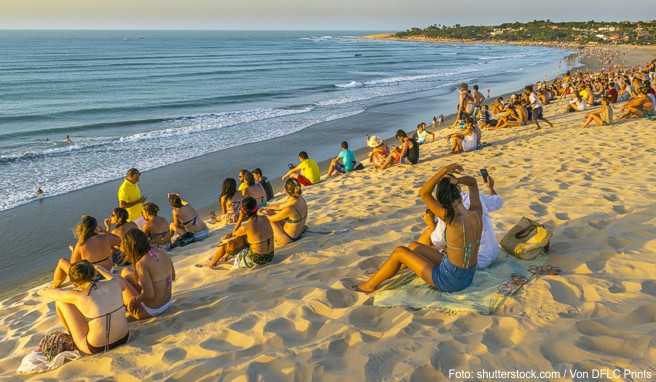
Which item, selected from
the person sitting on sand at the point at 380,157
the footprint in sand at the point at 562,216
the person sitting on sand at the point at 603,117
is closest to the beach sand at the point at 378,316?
the footprint in sand at the point at 562,216

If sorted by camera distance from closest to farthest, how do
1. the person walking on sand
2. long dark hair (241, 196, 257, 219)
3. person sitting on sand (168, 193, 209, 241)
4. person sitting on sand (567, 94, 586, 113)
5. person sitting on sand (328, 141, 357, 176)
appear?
long dark hair (241, 196, 257, 219)
person sitting on sand (168, 193, 209, 241)
the person walking on sand
person sitting on sand (328, 141, 357, 176)
person sitting on sand (567, 94, 586, 113)

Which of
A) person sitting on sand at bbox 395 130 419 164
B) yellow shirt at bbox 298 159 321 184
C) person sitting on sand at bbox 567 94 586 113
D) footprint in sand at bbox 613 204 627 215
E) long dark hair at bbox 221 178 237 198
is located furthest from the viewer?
person sitting on sand at bbox 567 94 586 113

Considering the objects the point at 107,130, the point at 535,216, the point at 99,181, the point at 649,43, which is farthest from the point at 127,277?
the point at 649,43

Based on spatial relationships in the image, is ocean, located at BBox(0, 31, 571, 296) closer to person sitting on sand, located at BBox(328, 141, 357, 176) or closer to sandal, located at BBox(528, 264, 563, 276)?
person sitting on sand, located at BBox(328, 141, 357, 176)

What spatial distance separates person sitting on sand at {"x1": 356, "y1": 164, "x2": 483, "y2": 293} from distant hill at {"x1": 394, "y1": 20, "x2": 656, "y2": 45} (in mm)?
95160

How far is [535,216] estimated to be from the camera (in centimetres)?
636

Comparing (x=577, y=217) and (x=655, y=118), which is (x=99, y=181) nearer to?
(x=577, y=217)

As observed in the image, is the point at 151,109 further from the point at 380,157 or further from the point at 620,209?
the point at 620,209

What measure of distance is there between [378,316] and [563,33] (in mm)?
132583

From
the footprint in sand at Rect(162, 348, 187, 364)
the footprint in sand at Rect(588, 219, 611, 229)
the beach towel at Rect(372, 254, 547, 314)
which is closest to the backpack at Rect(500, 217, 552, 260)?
the beach towel at Rect(372, 254, 547, 314)

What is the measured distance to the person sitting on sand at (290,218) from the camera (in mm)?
6492

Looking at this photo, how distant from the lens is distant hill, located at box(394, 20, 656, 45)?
92881 millimetres

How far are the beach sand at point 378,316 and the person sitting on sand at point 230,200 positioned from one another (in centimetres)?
70

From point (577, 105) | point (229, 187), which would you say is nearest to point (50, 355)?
point (229, 187)
